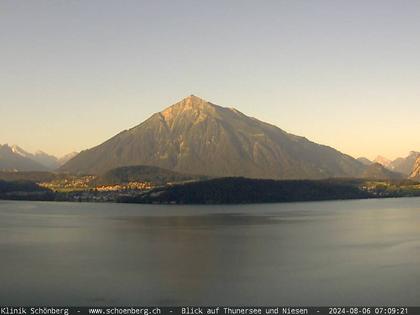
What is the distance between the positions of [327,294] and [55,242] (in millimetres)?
44326

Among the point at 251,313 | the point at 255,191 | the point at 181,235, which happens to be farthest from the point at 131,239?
the point at 255,191

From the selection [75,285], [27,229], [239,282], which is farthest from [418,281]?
Answer: [27,229]

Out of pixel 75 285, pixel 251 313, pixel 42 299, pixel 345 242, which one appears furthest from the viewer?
pixel 345 242

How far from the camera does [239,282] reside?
42.6 m

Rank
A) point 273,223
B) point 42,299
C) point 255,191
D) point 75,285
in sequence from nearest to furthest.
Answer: point 42,299 → point 75,285 → point 273,223 → point 255,191

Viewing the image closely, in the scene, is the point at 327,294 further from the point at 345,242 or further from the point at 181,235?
the point at 181,235

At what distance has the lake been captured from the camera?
3762cm

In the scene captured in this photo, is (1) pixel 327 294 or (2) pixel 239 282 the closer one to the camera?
(1) pixel 327 294

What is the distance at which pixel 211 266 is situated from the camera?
50.4m

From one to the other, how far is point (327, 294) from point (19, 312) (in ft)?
63.7

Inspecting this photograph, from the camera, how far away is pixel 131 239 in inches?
2931

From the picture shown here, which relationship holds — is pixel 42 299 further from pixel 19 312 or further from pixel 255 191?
pixel 255 191

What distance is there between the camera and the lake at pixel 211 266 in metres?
37.6

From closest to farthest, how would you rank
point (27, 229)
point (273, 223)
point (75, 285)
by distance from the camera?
point (75, 285)
point (27, 229)
point (273, 223)
